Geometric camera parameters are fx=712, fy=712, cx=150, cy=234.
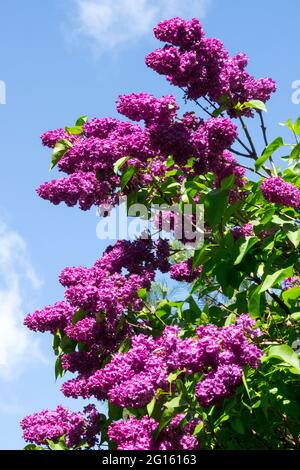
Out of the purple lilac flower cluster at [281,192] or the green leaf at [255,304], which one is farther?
the purple lilac flower cluster at [281,192]

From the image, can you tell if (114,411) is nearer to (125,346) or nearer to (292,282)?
(125,346)

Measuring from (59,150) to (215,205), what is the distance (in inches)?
63.5

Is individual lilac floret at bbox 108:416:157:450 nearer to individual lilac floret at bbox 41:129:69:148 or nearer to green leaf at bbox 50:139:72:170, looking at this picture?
green leaf at bbox 50:139:72:170

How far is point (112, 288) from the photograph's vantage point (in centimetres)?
460

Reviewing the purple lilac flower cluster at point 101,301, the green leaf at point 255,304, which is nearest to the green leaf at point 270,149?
the green leaf at point 255,304

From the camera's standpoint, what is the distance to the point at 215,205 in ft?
13.8

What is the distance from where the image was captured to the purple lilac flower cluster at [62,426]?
491 cm

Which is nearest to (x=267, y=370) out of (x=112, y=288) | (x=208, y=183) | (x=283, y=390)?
(x=283, y=390)

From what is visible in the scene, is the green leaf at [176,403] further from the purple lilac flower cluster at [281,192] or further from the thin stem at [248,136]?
the thin stem at [248,136]

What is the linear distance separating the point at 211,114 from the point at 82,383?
200cm

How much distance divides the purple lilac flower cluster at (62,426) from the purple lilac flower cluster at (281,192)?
2.20 metres

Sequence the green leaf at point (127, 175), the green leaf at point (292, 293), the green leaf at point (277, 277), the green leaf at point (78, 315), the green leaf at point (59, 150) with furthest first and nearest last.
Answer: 1. the green leaf at point (59, 150)
2. the green leaf at point (78, 315)
3. the green leaf at point (127, 175)
4. the green leaf at point (292, 293)
5. the green leaf at point (277, 277)

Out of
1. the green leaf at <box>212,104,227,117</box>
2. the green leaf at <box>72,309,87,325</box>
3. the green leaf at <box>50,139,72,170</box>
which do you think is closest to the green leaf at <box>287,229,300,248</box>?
the green leaf at <box>212,104,227,117</box>
